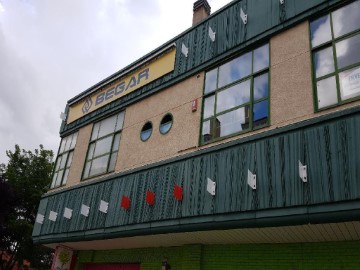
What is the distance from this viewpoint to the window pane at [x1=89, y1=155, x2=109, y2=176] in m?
14.3

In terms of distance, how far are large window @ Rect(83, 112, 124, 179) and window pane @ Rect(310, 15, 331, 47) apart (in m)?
8.02

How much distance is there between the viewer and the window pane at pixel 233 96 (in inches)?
402

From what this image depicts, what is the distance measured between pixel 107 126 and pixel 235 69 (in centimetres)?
667

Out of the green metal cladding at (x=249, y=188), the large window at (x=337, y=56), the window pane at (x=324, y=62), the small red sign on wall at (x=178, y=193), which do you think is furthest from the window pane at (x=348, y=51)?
the small red sign on wall at (x=178, y=193)

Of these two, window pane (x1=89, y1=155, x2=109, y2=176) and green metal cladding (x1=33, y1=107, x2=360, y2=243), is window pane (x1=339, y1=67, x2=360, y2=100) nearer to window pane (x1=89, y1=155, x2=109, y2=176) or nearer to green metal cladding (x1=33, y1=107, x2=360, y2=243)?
green metal cladding (x1=33, y1=107, x2=360, y2=243)

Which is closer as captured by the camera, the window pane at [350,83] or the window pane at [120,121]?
the window pane at [350,83]

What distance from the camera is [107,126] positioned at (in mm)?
15344

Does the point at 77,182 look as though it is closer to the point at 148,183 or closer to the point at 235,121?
the point at 148,183

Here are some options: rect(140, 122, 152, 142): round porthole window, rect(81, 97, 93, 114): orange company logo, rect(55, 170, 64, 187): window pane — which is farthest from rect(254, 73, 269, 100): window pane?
rect(55, 170, 64, 187): window pane

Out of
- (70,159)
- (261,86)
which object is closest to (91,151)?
(70,159)

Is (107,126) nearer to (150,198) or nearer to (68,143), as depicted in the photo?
(68,143)

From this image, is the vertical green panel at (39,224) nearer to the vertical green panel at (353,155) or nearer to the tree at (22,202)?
the tree at (22,202)

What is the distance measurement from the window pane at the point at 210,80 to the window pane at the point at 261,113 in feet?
6.54

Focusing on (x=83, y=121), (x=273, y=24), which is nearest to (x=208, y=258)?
(x=273, y=24)
